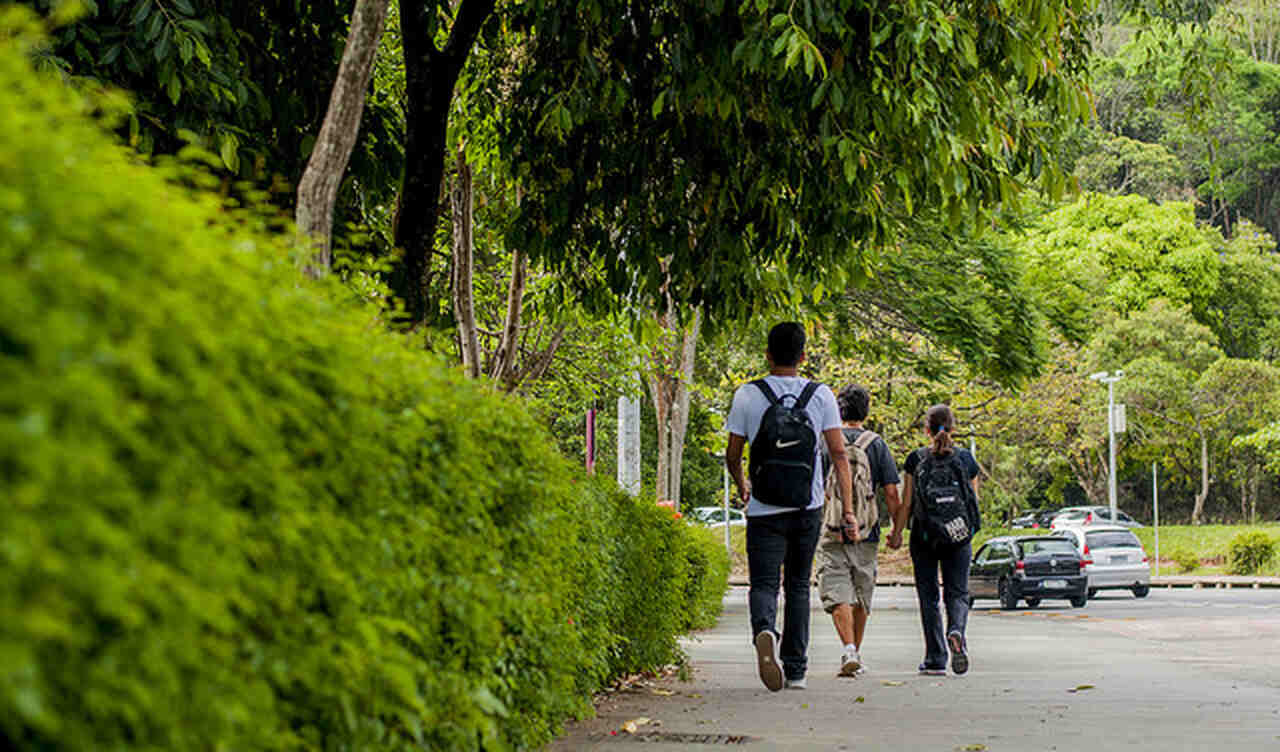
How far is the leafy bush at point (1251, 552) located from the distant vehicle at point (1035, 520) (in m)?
23.5

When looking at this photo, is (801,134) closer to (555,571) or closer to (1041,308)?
(555,571)

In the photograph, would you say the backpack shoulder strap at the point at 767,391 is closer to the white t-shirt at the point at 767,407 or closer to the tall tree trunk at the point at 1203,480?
the white t-shirt at the point at 767,407

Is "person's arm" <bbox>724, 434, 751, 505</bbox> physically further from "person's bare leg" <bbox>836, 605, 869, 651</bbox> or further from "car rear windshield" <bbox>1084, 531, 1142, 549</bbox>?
"car rear windshield" <bbox>1084, 531, 1142, 549</bbox>

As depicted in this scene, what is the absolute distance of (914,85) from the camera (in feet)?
25.9

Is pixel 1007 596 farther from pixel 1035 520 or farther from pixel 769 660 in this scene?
pixel 1035 520

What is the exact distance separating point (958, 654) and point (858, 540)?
1.33 metres

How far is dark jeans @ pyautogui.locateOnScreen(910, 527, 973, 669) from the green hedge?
22.6 feet

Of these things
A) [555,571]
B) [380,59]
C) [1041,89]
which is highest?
[380,59]

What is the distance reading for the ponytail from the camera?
10.5 m

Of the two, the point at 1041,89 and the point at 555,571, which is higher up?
the point at 1041,89

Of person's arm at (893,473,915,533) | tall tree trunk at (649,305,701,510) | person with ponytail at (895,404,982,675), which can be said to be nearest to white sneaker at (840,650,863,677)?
person with ponytail at (895,404,982,675)

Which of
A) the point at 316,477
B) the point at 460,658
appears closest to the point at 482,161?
the point at 460,658

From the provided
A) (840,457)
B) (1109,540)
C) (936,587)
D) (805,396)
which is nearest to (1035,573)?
(1109,540)

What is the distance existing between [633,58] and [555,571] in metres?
4.64
